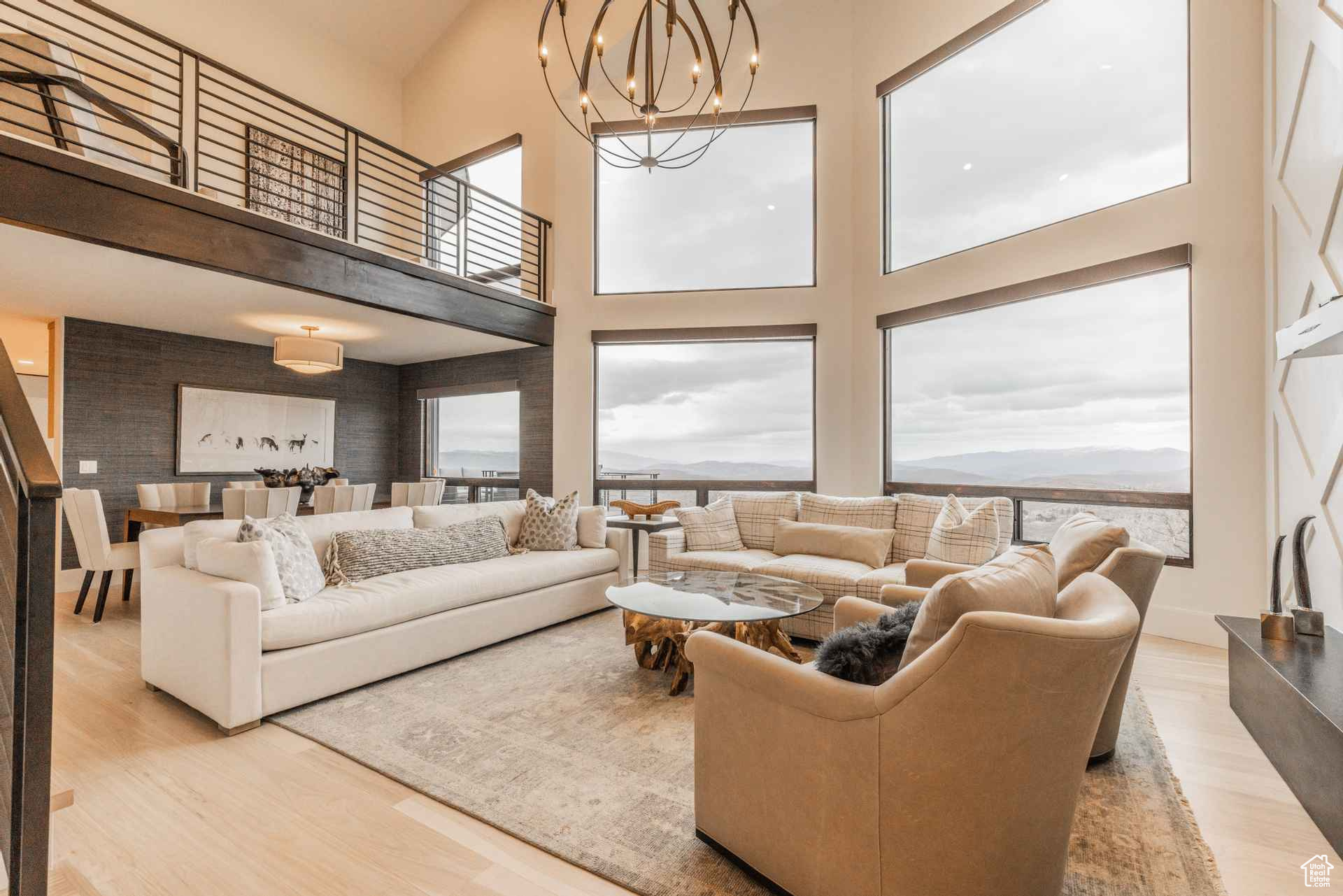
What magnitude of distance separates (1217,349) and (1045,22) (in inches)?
104

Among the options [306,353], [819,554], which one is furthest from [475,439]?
[819,554]

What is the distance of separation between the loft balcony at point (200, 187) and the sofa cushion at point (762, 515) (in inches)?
Result: 109

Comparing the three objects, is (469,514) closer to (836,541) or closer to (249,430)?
(836,541)

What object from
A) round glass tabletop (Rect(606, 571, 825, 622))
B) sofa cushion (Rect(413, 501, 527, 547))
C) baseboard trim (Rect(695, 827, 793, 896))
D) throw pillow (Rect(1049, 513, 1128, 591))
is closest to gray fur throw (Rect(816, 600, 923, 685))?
baseboard trim (Rect(695, 827, 793, 896))

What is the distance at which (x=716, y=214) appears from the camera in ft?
19.9

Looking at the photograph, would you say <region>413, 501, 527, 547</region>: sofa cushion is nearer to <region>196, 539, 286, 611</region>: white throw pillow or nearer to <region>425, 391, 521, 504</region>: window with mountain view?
<region>196, 539, 286, 611</region>: white throw pillow

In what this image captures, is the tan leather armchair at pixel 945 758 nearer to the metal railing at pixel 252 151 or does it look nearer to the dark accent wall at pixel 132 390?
the metal railing at pixel 252 151

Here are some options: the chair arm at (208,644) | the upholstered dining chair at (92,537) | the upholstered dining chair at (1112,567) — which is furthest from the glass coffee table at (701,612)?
the upholstered dining chair at (92,537)

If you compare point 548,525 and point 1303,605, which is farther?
point 548,525

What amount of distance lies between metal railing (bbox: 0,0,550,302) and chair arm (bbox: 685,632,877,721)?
388cm

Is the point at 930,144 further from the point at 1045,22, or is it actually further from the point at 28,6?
the point at 28,6

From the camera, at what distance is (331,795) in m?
2.06

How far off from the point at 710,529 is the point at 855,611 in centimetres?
222

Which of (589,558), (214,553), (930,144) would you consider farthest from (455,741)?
(930,144)
